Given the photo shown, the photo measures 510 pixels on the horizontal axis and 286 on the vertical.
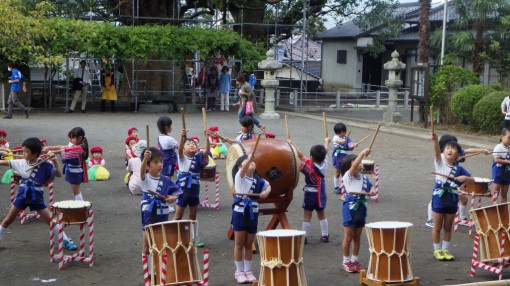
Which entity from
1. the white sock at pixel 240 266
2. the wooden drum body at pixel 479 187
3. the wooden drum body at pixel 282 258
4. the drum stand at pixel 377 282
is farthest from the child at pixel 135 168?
the wooden drum body at pixel 479 187

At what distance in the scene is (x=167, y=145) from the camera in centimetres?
1074

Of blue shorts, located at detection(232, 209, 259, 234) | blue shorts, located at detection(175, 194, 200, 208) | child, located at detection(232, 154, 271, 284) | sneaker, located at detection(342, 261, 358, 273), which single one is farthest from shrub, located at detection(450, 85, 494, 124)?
blue shorts, located at detection(232, 209, 259, 234)

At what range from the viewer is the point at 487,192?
10.0 m

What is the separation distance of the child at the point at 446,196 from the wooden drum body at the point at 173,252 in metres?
3.24

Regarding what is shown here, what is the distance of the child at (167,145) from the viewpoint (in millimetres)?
10648

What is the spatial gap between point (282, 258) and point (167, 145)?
4.30 metres

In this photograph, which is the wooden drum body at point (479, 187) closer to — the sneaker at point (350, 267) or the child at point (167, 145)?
the sneaker at point (350, 267)

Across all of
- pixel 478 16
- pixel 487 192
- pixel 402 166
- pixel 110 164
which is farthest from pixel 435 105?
pixel 487 192

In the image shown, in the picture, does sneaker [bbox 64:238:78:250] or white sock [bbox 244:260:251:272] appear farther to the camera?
sneaker [bbox 64:238:78:250]

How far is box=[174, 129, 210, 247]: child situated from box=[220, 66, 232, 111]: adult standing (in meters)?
18.8

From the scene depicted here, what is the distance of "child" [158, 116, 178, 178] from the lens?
10648 millimetres

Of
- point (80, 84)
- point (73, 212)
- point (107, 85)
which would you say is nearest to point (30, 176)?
point (73, 212)

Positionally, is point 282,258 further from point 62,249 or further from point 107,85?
point 107,85

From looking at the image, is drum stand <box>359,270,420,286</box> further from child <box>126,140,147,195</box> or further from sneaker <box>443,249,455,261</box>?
child <box>126,140,147,195</box>
